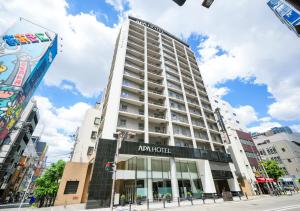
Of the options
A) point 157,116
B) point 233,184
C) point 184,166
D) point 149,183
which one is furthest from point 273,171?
point 149,183

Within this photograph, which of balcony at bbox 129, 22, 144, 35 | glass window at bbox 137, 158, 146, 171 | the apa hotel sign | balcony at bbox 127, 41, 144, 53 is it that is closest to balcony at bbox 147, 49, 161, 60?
balcony at bbox 127, 41, 144, 53

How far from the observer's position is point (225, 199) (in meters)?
20.2

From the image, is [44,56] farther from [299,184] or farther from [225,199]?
[299,184]

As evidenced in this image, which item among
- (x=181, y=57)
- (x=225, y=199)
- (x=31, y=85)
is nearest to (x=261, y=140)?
(x=181, y=57)

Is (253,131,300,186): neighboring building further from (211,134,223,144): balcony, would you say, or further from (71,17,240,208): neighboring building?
(71,17,240,208): neighboring building

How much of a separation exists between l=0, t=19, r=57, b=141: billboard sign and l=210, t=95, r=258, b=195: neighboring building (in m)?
44.2

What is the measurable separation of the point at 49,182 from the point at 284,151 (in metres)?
74.4

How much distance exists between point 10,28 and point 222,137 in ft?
179

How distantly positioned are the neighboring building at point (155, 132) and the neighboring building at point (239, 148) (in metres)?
6.12

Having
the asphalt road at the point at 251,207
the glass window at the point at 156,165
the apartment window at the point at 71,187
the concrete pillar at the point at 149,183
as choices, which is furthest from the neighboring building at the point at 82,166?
the asphalt road at the point at 251,207

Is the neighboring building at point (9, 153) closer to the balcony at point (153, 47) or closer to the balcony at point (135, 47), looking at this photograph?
the balcony at point (135, 47)

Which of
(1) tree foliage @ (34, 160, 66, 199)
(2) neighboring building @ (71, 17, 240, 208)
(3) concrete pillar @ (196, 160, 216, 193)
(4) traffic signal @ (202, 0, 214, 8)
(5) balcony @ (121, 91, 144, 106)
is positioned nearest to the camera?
(4) traffic signal @ (202, 0, 214, 8)

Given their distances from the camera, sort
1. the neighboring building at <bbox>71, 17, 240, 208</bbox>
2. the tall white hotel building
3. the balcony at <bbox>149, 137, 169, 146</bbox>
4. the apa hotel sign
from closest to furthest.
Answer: the neighboring building at <bbox>71, 17, 240, 208</bbox> < the tall white hotel building < the apa hotel sign < the balcony at <bbox>149, 137, 169, 146</bbox>

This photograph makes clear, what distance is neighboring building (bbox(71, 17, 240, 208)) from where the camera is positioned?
2038cm
